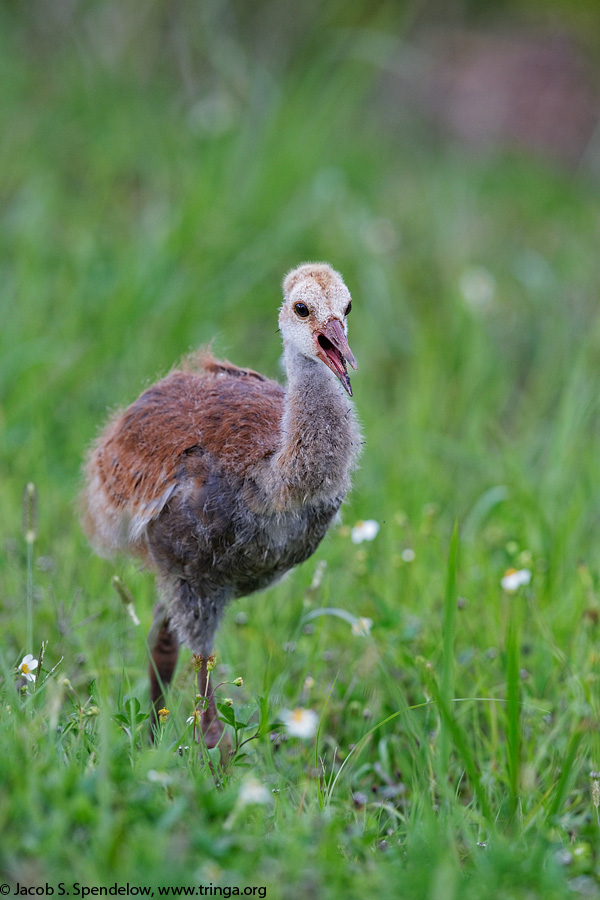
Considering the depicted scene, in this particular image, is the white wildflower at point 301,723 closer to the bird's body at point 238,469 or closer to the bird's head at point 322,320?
the bird's body at point 238,469

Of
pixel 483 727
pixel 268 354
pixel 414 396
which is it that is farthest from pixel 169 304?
pixel 483 727

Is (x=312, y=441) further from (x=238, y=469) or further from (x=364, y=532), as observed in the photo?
(x=364, y=532)

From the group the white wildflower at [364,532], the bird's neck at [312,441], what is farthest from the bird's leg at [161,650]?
the bird's neck at [312,441]

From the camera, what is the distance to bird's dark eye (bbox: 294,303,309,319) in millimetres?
2725

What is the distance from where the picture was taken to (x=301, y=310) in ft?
9.00

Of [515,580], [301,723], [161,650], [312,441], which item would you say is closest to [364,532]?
[515,580]

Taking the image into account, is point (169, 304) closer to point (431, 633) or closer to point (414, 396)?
point (414, 396)

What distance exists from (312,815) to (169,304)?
11.1 feet

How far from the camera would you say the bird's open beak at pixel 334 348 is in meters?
2.63

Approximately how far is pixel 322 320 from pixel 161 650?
1.35m

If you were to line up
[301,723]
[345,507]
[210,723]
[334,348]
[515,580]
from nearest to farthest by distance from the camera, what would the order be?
1. [301,723]
2. [334,348]
3. [210,723]
4. [515,580]
5. [345,507]

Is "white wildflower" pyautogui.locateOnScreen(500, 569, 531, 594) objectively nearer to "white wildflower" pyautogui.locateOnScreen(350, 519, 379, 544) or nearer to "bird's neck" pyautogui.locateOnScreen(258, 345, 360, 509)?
"white wildflower" pyautogui.locateOnScreen(350, 519, 379, 544)

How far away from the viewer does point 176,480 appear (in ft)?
9.53

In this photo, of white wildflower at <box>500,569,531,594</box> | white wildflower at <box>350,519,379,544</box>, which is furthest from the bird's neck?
white wildflower at <box>500,569,531,594</box>
